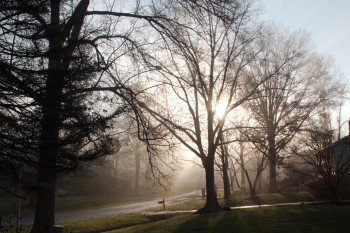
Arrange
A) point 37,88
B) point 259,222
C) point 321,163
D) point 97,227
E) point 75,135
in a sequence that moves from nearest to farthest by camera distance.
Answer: point 37,88
point 75,135
point 259,222
point 97,227
point 321,163

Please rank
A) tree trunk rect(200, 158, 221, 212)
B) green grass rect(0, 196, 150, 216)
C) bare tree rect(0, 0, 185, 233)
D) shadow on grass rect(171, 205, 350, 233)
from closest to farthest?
bare tree rect(0, 0, 185, 233)
shadow on grass rect(171, 205, 350, 233)
tree trunk rect(200, 158, 221, 212)
green grass rect(0, 196, 150, 216)

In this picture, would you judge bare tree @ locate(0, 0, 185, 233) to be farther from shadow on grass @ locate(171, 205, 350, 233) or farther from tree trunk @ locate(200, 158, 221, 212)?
tree trunk @ locate(200, 158, 221, 212)

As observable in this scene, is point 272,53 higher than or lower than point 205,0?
higher

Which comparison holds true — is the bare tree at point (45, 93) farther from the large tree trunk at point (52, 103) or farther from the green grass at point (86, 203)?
the green grass at point (86, 203)

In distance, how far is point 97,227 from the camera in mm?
20047

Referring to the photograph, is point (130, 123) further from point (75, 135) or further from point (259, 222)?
point (75, 135)

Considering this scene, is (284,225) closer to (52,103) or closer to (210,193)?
(52,103)

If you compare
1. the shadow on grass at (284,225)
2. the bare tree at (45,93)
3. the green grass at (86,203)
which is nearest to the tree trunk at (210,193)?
the shadow on grass at (284,225)

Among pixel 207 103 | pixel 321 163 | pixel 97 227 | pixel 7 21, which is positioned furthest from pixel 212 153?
pixel 7 21

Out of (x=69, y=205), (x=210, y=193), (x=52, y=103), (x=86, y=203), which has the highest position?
(x=52, y=103)

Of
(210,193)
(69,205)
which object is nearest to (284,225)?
(210,193)

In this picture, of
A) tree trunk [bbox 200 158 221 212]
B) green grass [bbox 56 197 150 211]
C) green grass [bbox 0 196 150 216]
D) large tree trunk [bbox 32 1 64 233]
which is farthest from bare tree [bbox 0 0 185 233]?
green grass [bbox 56 197 150 211]

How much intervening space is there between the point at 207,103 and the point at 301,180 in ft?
39.8

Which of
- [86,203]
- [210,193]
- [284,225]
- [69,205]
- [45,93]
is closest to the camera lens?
[45,93]
